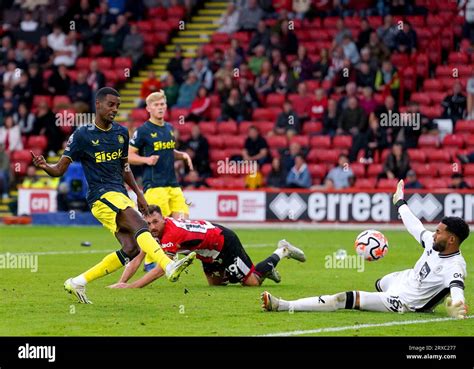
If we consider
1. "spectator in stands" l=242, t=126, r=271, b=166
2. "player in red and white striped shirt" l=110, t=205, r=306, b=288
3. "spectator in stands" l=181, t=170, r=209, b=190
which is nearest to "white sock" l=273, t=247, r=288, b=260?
"player in red and white striped shirt" l=110, t=205, r=306, b=288

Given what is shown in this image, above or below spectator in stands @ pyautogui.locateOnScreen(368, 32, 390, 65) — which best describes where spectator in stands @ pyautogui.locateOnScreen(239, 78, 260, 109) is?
below

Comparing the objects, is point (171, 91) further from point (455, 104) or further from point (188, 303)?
point (188, 303)

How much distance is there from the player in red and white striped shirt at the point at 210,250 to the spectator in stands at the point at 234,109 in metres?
15.6

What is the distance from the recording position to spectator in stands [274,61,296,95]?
3102 centimetres

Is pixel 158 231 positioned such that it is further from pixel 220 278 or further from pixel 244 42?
pixel 244 42

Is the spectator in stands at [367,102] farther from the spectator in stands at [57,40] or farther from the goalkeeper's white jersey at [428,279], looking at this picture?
the goalkeeper's white jersey at [428,279]

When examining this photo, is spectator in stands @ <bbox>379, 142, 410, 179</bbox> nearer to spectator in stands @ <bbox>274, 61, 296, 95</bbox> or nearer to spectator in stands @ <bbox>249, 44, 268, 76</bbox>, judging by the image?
spectator in stands @ <bbox>274, 61, 296, 95</bbox>

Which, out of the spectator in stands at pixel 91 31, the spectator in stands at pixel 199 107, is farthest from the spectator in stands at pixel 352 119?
the spectator in stands at pixel 91 31

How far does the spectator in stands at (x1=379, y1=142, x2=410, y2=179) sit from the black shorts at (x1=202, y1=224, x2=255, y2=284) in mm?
13317

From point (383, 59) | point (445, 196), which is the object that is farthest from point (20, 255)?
point (383, 59)

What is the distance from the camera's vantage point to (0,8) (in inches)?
1462

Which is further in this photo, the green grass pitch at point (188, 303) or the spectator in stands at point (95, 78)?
the spectator in stands at point (95, 78)

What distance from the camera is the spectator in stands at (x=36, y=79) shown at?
110 feet

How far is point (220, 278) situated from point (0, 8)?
24.0m
